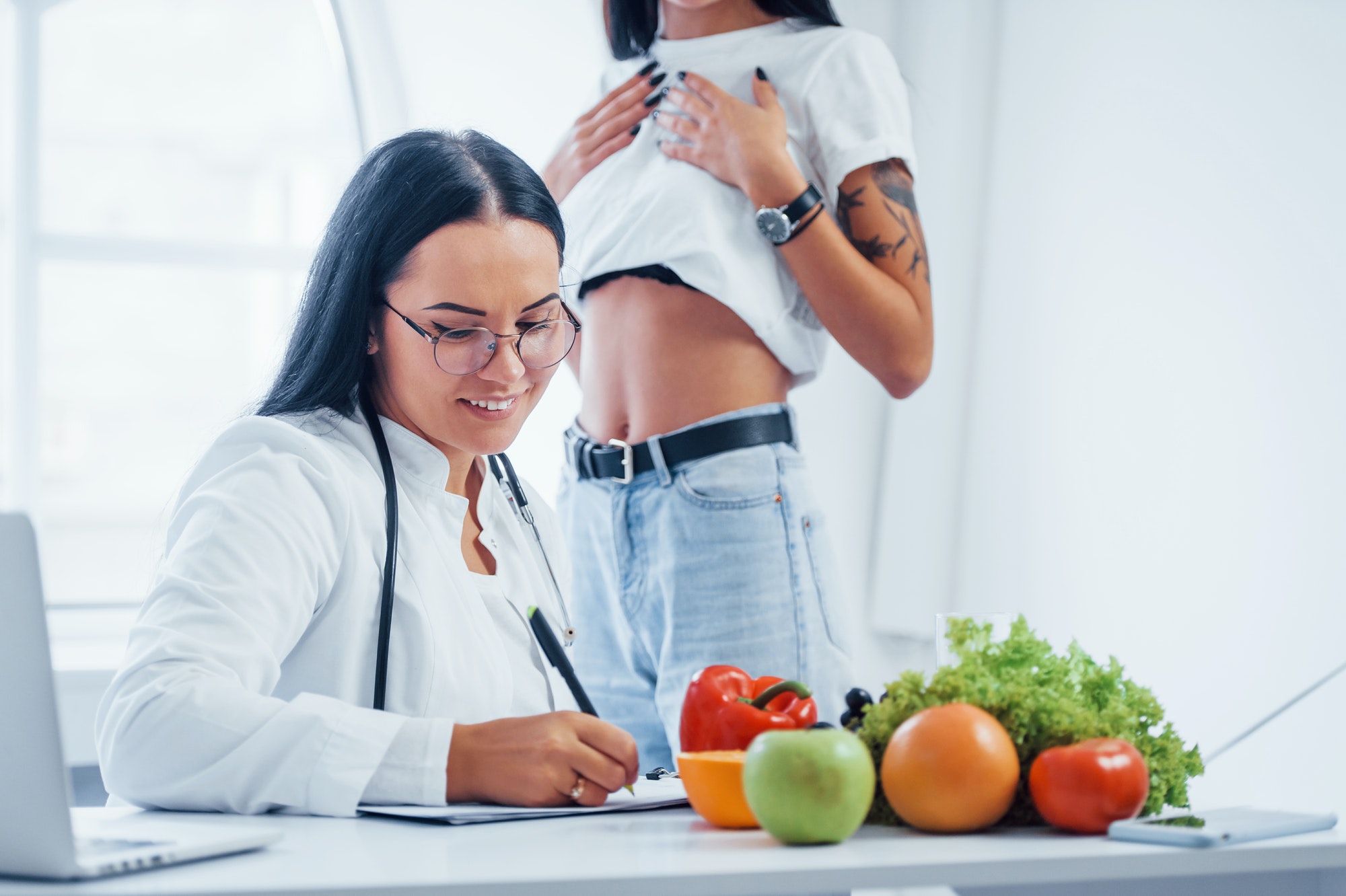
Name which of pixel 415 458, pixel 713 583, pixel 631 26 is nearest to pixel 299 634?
pixel 415 458

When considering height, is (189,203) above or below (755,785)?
above

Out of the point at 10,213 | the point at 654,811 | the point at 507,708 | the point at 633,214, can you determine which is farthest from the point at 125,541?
the point at 654,811

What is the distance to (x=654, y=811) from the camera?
1.04 m

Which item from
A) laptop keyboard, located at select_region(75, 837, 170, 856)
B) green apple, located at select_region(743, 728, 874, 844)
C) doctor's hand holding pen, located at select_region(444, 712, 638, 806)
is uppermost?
green apple, located at select_region(743, 728, 874, 844)

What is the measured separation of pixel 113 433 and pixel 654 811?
128 inches

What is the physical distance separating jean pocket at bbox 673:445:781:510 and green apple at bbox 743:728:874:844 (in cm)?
92

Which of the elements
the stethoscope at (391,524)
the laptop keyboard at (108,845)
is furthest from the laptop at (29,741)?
the stethoscope at (391,524)

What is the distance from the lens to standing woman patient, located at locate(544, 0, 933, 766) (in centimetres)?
176

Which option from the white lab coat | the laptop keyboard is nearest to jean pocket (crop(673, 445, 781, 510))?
the white lab coat

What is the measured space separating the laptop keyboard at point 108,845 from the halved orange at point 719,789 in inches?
14.9

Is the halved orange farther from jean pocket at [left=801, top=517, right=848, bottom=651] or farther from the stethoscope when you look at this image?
jean pocket at [left=801, top=517, right=848, bottom=651]

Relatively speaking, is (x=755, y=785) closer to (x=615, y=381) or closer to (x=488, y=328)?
(x=488, y=328)

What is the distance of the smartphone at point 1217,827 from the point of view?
0.83 meters

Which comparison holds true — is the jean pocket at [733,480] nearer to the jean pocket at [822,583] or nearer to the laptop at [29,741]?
the jean pocket at [822,583]
